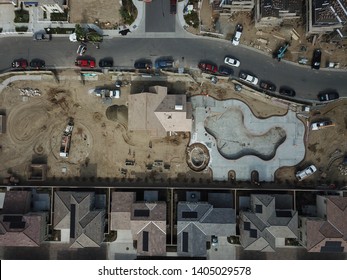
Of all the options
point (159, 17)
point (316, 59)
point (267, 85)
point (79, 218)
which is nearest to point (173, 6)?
point (159, 17)

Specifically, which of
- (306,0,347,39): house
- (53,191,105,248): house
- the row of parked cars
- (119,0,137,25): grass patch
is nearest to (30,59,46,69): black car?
the row of parked cars

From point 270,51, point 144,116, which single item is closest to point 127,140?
point 144,116

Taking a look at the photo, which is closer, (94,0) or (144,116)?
(144,116)

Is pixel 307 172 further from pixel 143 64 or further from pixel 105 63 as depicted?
pixel 105 63

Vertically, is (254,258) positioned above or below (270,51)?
below

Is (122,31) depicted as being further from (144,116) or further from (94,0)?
(144,116)

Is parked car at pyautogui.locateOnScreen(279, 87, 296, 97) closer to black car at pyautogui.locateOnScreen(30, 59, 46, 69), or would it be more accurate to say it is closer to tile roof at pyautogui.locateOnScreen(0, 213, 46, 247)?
black car at pyautogui.locateOnScreen(30, 59, 46, 69)

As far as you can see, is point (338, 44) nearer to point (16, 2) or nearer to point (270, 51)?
point (270, 51)

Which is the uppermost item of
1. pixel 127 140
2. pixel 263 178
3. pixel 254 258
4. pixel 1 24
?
pixel 1 24
